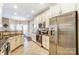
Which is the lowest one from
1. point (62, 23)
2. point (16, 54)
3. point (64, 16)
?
point (16, 54)

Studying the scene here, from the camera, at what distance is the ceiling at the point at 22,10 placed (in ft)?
5.82

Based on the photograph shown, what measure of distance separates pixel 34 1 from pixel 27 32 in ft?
1.84

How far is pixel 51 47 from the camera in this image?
6.27 feet

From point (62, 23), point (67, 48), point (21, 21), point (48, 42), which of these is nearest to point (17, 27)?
point (21, 21)

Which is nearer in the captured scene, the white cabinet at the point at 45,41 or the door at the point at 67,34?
the door at the point at 67,34

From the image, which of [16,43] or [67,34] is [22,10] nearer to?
[16,43]

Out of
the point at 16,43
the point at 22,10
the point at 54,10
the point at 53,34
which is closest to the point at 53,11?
the point at 54,10

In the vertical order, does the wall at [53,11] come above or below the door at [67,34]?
above

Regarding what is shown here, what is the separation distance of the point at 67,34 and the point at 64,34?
6 centimetres

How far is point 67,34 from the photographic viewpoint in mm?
1896

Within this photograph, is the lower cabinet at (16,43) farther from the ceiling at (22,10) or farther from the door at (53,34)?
the door at (53,34)

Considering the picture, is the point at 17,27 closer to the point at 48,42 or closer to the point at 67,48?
the point at 48,42

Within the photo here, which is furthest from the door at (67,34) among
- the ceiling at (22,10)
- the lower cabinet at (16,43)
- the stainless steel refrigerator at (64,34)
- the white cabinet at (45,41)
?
the lower cabinet at (16,43)

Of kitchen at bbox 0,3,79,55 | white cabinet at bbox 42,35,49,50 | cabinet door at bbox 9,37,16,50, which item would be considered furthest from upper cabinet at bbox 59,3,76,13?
cabinet door at bbox 9,37,16,50
